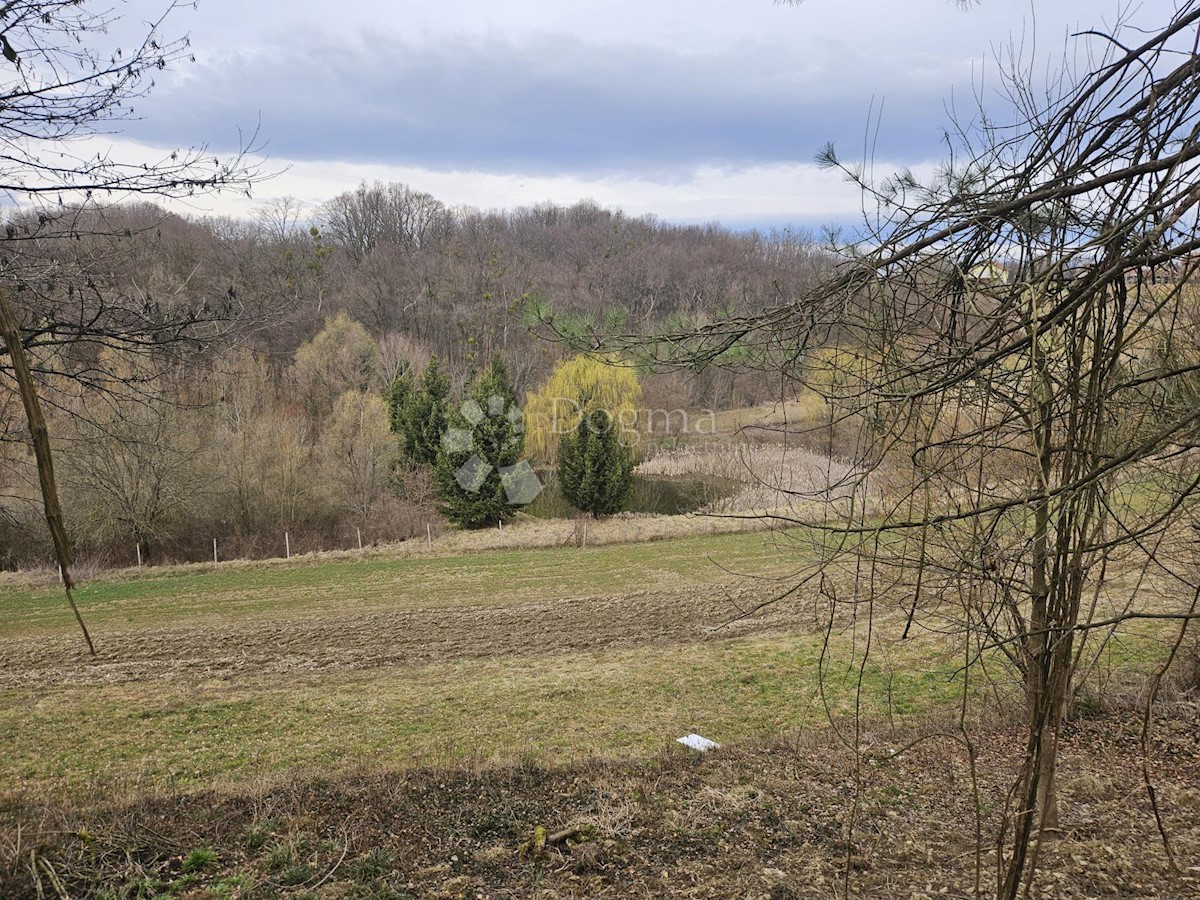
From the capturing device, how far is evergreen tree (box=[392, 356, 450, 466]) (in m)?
29.1

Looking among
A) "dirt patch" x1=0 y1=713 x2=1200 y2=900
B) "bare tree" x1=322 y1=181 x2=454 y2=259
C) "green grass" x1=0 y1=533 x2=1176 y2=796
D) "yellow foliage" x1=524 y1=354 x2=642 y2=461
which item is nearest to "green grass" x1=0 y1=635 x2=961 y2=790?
"green grass" x1=0 y1=533 x2=1176 y2=796

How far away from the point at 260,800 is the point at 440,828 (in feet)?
3.89

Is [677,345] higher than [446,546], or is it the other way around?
[677,345]

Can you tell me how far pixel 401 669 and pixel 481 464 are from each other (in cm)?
1384

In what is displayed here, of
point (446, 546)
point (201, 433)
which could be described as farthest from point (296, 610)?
point (201, 433)

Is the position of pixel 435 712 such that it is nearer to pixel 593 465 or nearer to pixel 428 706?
pixel 428 706

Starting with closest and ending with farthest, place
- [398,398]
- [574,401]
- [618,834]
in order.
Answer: [618,834] < [574,401] < [398,398]

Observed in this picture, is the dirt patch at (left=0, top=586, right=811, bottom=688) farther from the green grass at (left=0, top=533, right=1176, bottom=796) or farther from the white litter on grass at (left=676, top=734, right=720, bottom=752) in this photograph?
the white litter on grass at (left=676, top=734, right=720, bottom=752)

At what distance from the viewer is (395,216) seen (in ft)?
201

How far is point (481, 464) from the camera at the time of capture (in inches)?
1032

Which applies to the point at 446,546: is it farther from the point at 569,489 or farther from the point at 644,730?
the point at 644,730

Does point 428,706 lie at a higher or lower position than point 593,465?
lower

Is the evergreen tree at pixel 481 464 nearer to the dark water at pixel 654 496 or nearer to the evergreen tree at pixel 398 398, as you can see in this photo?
the dark water at pixel 654 496

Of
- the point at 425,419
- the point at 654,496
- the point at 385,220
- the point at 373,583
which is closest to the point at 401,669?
the point at 373,583
